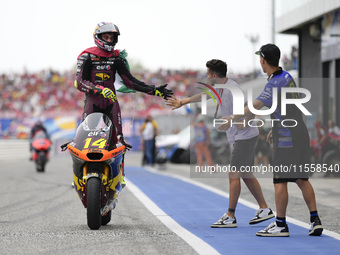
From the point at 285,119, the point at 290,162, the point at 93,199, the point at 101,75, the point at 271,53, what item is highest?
the point at 271,53

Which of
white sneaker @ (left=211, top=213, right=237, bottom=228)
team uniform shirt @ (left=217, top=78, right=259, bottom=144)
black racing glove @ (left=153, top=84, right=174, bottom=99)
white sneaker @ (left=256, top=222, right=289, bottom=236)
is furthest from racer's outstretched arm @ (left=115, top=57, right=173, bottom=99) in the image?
white sneaker @ (left=256, top=222, right=289, bottom=236)

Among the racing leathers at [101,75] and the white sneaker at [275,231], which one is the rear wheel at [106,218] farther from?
the white sneaker at [275,231]

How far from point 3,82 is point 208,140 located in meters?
33.1

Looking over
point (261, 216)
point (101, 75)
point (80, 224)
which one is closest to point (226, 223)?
point (261, 216)

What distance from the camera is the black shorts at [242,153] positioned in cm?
789

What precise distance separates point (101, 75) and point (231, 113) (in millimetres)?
1514

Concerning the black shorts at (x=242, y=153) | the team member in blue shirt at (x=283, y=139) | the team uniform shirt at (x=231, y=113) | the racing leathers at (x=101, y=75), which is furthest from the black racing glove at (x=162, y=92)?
the team member in blue shirt at (x=283, y=139)

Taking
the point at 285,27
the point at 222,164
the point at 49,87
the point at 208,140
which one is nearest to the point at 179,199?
the point at 208,140

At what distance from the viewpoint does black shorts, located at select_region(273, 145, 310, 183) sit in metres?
6.83

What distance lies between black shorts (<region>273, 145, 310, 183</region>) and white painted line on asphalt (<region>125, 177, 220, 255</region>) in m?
0.99

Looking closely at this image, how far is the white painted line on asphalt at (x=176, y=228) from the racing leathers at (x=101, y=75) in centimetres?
121

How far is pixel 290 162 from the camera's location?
22.7 ft

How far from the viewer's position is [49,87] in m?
53.2

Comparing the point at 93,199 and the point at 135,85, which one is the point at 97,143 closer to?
the point at 93,199
